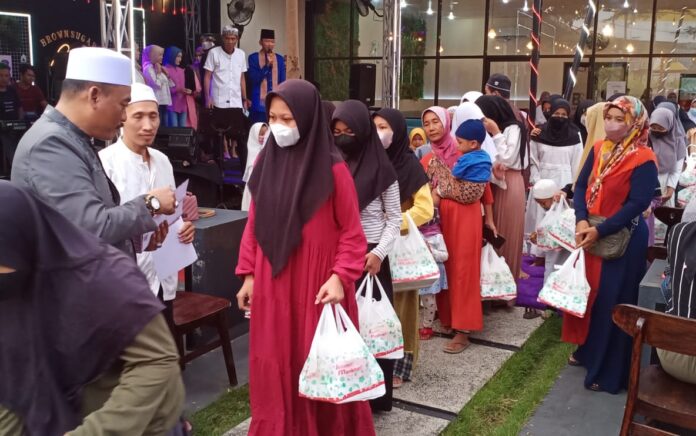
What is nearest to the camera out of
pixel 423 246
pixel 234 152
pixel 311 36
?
pixel 423 246

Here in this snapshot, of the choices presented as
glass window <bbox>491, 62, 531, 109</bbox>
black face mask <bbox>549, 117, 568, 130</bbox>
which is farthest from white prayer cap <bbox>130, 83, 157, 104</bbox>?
glass window <bbox>491, 62, 531, 109</bbox>

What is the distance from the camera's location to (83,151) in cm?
203

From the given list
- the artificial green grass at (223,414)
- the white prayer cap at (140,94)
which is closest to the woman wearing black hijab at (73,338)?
the white prayer cap at (140,94)

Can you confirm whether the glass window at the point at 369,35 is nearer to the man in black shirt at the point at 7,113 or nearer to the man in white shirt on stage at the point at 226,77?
the man in white shirt on stage at the point at 226,77

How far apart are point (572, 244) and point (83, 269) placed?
11.8ft

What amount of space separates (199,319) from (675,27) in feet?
44.8

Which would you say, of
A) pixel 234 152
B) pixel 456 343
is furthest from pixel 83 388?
pixel 234 152

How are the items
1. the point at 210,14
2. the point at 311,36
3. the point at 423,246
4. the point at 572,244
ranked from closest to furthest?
the point at 423,246, the point at 572,244, the point at 210,14, the point at 311,36

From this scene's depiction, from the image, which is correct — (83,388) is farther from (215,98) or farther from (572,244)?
(215,98)

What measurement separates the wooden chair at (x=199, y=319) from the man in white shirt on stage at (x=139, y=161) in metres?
0.33

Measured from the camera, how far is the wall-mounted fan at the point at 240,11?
12.8 m

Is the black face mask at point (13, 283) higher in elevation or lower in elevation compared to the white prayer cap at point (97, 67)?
lower

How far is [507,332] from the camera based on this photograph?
486 centimetres

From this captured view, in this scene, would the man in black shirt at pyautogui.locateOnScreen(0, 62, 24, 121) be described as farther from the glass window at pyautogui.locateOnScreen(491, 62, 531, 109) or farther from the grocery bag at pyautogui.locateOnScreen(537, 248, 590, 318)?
the glass window at pyautogui.locateOnScreen(491, 62, 531, 109)
